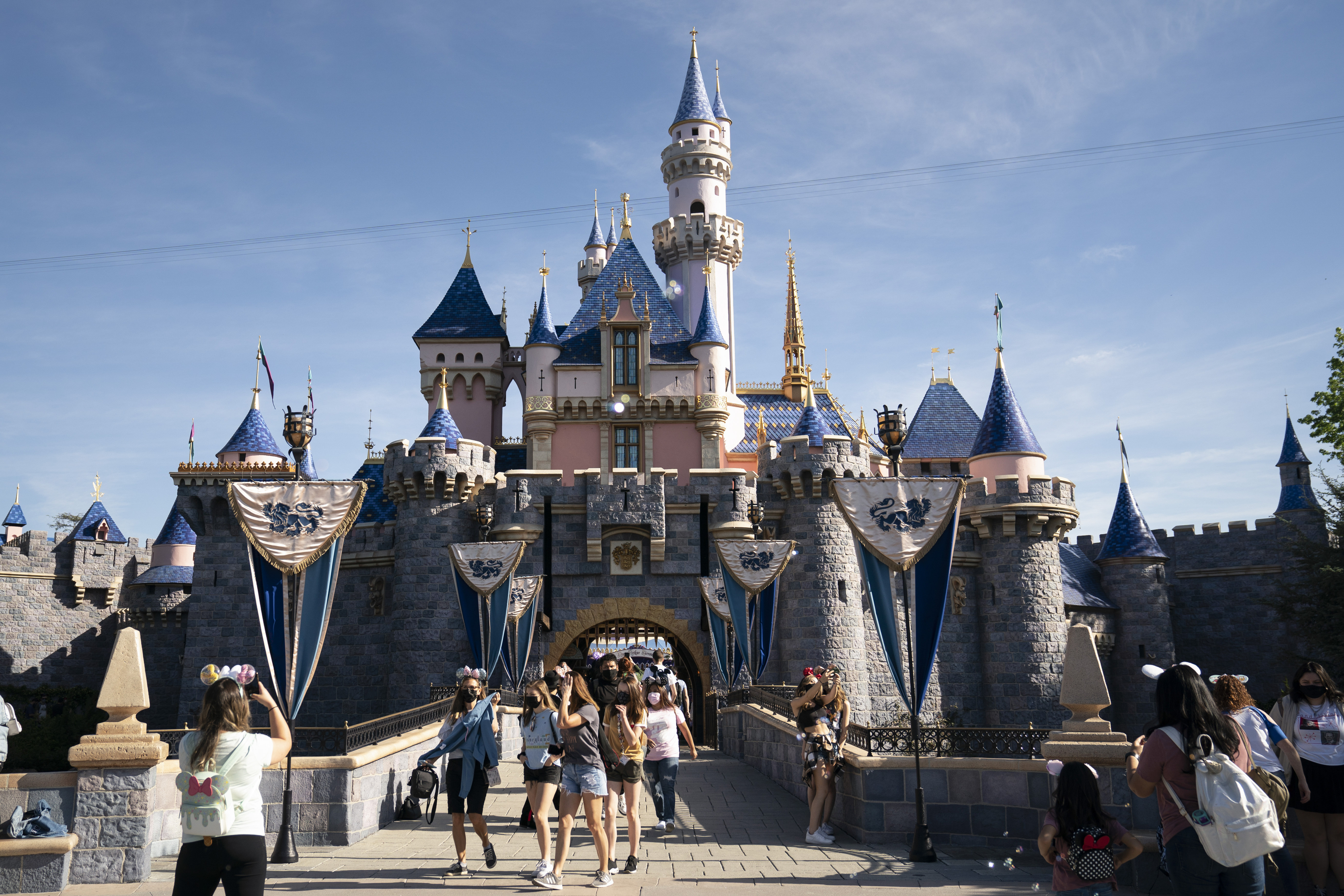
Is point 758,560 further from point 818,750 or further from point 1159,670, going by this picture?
point 1159,670

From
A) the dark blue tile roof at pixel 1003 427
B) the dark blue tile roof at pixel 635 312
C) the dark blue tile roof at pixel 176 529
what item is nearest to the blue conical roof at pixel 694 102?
the dark blue tile roof at pixel 635 312

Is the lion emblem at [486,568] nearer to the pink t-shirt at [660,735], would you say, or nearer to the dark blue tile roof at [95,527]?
the pink t-shirt at [660,735]

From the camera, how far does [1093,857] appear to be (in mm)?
4926

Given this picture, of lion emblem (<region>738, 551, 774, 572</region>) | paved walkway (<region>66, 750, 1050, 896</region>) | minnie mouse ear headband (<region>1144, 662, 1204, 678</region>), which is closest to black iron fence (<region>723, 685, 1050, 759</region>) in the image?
paved walkway (<region>66, 750, 1050, 896</region>)

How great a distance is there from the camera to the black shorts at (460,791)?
8086mm

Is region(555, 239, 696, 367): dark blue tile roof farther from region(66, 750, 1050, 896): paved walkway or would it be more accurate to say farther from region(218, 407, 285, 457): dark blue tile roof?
region(66, 750, 1050, 896): paved walkway

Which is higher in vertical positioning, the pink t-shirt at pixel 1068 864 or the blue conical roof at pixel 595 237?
the blue conical roof at pixel 595 237

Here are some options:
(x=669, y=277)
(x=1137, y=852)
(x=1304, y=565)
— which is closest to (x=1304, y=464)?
(x=1304, y=565)

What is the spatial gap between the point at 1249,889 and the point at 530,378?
27.0 metres

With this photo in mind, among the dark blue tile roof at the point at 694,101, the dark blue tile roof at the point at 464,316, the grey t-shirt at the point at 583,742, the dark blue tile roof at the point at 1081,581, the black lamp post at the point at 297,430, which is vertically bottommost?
the grey t-shirt at the point at 583,742

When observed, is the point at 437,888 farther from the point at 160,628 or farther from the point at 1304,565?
the point at 160,628

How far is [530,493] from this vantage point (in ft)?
81.9

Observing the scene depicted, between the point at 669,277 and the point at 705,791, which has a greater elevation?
the point at 669,277

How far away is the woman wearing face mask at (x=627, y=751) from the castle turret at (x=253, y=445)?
952 inches
